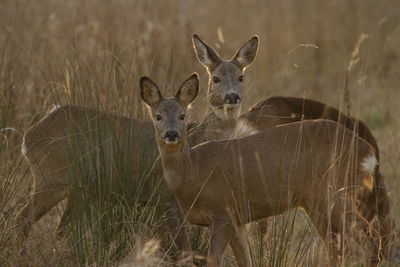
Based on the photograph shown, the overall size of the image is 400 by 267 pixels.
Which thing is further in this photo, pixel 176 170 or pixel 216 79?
pixel 216 79

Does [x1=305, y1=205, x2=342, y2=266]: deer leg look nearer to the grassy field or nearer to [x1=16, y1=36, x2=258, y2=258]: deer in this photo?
the grassy field

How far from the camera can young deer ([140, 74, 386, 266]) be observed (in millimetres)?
5816

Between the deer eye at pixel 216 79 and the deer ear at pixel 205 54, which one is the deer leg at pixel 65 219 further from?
the deer ear at pixel 205 54

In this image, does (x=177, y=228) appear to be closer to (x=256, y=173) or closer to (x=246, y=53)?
(x=256, y=173)

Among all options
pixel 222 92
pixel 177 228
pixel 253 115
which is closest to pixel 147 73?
pixel 222 92

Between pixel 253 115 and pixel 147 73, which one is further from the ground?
pixel 147 73

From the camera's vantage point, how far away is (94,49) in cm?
902

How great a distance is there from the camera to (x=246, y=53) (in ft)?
25.7

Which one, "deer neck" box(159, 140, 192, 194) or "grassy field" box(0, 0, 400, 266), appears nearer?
"grassy field" box(0, 0, 400, 266)

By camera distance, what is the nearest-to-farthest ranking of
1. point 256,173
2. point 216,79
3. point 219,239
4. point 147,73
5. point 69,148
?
point 219,239 < point 256,173 < point 69,148 < point 216,79 < point 147,73

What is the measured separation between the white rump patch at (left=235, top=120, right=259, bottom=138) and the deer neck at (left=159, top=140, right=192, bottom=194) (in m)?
1.32

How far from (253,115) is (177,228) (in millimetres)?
1449

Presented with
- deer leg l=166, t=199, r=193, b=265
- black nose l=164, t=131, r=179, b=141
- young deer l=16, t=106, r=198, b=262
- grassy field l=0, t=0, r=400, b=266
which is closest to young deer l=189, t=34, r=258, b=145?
grassy field l=0, t=0, r=400, b=266

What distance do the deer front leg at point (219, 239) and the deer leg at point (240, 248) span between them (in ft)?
0.20
